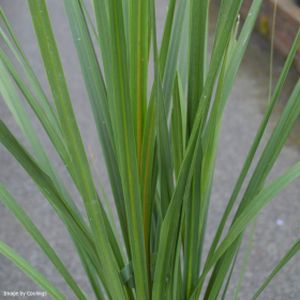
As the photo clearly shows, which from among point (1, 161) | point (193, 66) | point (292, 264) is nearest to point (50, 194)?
point (193, 66)

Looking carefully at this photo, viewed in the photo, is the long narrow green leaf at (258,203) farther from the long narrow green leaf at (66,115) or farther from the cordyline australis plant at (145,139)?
the long narrow green leaf at (66,115)

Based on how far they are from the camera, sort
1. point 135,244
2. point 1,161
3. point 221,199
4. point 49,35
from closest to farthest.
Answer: point 49,35, point 135,244, point 221,199, point 1,161

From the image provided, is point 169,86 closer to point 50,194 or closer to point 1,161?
point 50,194

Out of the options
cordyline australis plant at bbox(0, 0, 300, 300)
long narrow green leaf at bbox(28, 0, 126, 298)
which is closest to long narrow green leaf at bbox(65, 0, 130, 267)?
cordyline australis plant at bbox(0, 0, 300, 300)

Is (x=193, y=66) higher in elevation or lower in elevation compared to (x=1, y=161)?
higher

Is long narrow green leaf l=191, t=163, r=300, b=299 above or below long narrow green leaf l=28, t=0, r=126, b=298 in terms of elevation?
below

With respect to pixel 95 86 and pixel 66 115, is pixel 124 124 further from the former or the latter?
pixel 95 86

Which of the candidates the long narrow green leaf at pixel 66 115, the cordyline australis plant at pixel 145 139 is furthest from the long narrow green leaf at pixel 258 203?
the long narrow green leaf at pixel 66 115

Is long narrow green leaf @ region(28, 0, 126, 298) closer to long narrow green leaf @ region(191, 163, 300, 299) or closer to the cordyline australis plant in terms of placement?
the cordyline australis plant
